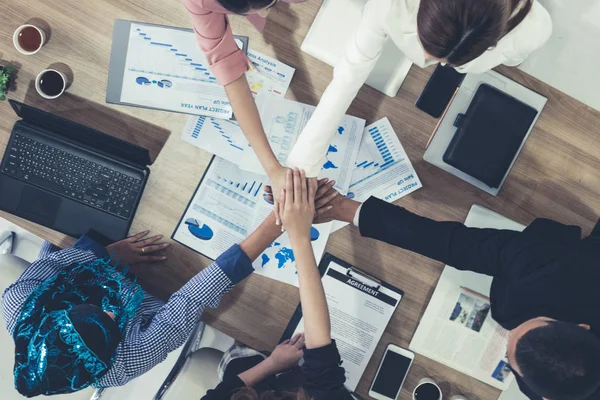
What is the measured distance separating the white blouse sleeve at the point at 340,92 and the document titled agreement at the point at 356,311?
12.4 inches

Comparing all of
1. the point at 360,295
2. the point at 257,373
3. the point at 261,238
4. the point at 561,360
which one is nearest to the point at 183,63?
the point at 261,238

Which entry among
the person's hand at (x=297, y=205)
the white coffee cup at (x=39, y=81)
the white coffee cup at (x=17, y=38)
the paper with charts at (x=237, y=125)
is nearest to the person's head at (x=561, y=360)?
the person's hand at (x=297, y=205)

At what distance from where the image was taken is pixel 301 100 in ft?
4.35

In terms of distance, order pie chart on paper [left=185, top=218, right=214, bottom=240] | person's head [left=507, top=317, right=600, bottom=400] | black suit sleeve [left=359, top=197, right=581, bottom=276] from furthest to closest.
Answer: pie chart on paper [left=185, top=218, right=214, bottom=240], black suit sleeve [left=359, top=197, right=581, bottom=276], person's head [left=507, top=317, right=600, bottom=400]

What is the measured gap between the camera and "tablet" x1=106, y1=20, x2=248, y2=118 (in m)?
1.32

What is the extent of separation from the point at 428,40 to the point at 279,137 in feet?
1.67

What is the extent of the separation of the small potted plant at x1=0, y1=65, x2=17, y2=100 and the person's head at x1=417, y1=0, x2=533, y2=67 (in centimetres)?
112

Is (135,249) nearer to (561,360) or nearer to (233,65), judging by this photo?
(233,65)

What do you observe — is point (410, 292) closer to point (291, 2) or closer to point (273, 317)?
point (273, 317)

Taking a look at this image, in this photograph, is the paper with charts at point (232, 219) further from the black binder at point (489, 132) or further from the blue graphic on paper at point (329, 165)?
the black binder at point (489, 132)

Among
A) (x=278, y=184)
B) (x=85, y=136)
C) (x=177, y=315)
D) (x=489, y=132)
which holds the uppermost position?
(x=489, y=132)

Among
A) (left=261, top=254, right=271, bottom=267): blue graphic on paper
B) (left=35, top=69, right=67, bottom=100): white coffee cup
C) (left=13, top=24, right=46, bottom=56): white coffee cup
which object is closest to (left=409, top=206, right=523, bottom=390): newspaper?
(left=261, top=254, right=271, bottom=267): blue graphic on paper

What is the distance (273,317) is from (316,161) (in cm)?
46

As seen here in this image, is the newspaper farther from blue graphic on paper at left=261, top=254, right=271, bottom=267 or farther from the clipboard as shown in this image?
blue graphic on paper at left=261, top=254, right=271, bottom=267
